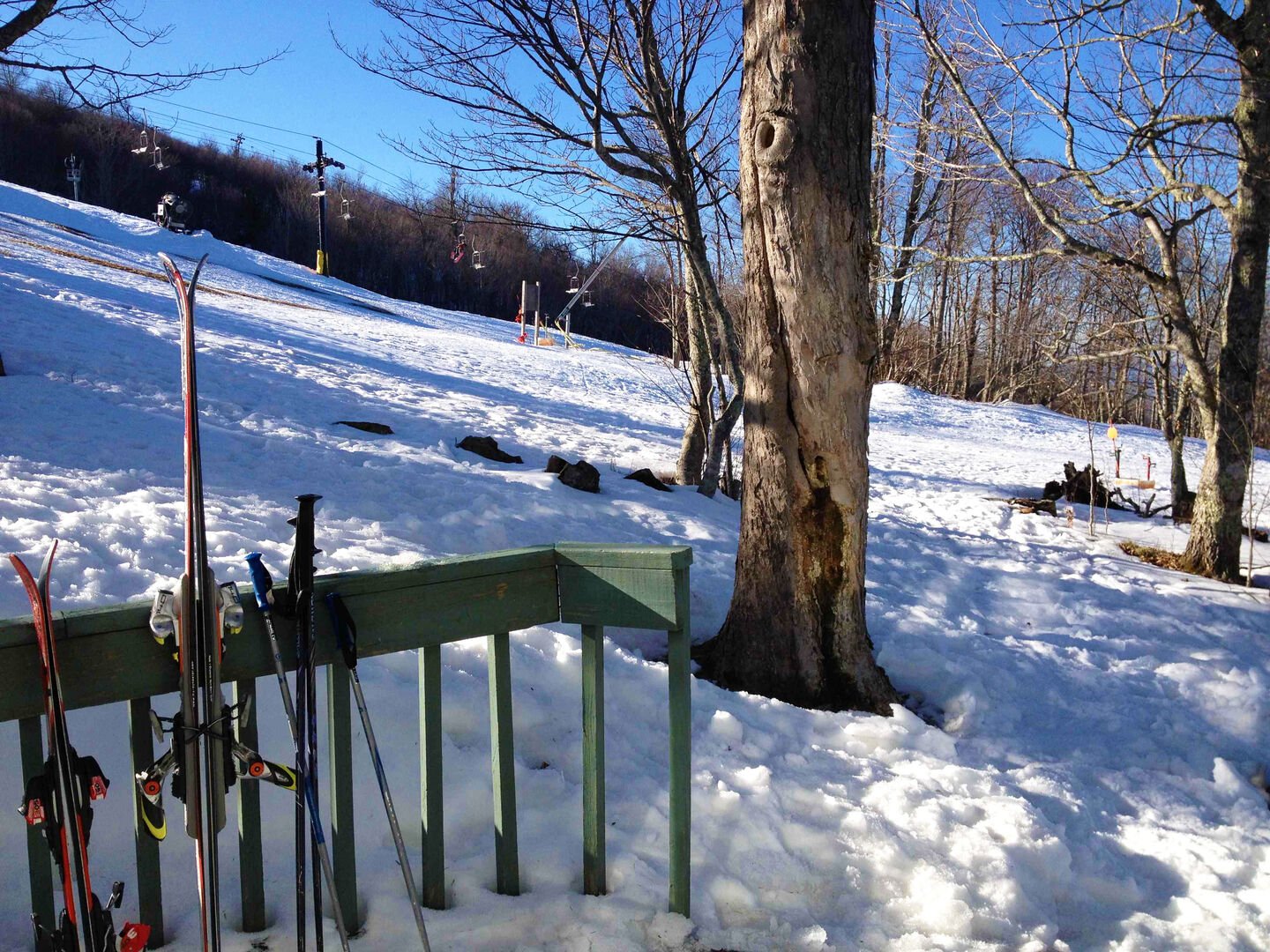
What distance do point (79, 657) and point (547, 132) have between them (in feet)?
18.8

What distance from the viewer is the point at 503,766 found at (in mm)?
2246

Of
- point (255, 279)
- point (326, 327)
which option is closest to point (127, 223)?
point (255, 279)

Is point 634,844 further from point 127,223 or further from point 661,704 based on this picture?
point 127,223

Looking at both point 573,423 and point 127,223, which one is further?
point 127,223

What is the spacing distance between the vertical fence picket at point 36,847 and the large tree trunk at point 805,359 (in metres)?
2.96

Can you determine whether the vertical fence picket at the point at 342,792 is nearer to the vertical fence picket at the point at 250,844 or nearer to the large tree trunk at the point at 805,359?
the vertical fence picket at the point at 250,844

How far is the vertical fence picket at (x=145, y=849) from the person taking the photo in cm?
184

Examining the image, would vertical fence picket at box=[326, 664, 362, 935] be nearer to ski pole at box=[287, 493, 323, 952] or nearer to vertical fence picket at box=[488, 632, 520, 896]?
ski pole at box=[287, 493, 323, 952]

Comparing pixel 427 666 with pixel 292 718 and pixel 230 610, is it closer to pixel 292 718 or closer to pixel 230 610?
pixel 292 718

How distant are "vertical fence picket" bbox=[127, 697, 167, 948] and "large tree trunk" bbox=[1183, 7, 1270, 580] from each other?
7.87 metres

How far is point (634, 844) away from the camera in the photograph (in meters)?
2.52

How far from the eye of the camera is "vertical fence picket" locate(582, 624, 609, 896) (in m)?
2.29

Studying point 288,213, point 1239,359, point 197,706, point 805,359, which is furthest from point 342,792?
point 288,213

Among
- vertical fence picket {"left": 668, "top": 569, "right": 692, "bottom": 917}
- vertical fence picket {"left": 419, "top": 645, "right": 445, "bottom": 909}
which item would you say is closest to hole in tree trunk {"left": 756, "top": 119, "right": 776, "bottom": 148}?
vertical fence picket {"left": 668, "top": 569, "right": 692, "bottom": 917}
